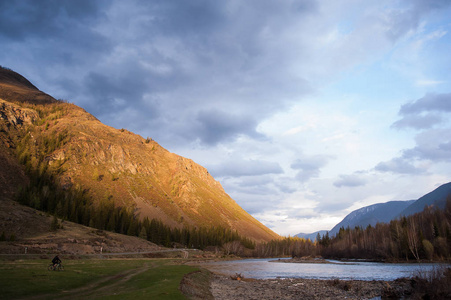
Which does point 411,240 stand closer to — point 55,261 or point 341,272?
point 341,272

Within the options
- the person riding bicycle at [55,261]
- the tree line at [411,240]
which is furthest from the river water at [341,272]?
the person riding bicycle at [55,261]

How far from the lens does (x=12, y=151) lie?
191875 millimetres

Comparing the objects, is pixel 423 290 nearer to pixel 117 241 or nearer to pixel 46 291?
pixel 46 291

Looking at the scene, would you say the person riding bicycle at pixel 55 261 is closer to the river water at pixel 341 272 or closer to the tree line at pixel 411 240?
the river water at pixel 341 272

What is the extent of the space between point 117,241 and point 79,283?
94.1 meters

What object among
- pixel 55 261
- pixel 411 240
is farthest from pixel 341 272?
pixel 55 261

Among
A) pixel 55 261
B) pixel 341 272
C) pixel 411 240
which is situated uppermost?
pixel 411 240

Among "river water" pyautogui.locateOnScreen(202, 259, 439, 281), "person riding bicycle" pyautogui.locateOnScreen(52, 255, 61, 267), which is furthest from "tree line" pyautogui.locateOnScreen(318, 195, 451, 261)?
"person riding bicycle" pyautogui.locateOnScreen(52, 255, 61, 267)

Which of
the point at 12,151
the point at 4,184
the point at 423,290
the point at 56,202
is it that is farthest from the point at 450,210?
→ the point at 12,151

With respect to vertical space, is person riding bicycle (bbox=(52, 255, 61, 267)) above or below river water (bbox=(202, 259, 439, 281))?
above

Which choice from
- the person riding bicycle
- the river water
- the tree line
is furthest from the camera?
the tree line

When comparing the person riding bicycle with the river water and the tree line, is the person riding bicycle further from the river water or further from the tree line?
the tree line

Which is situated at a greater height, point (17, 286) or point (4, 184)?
point (4, 184)

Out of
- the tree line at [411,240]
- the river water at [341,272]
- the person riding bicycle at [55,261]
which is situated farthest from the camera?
the tree line at [411,240]
